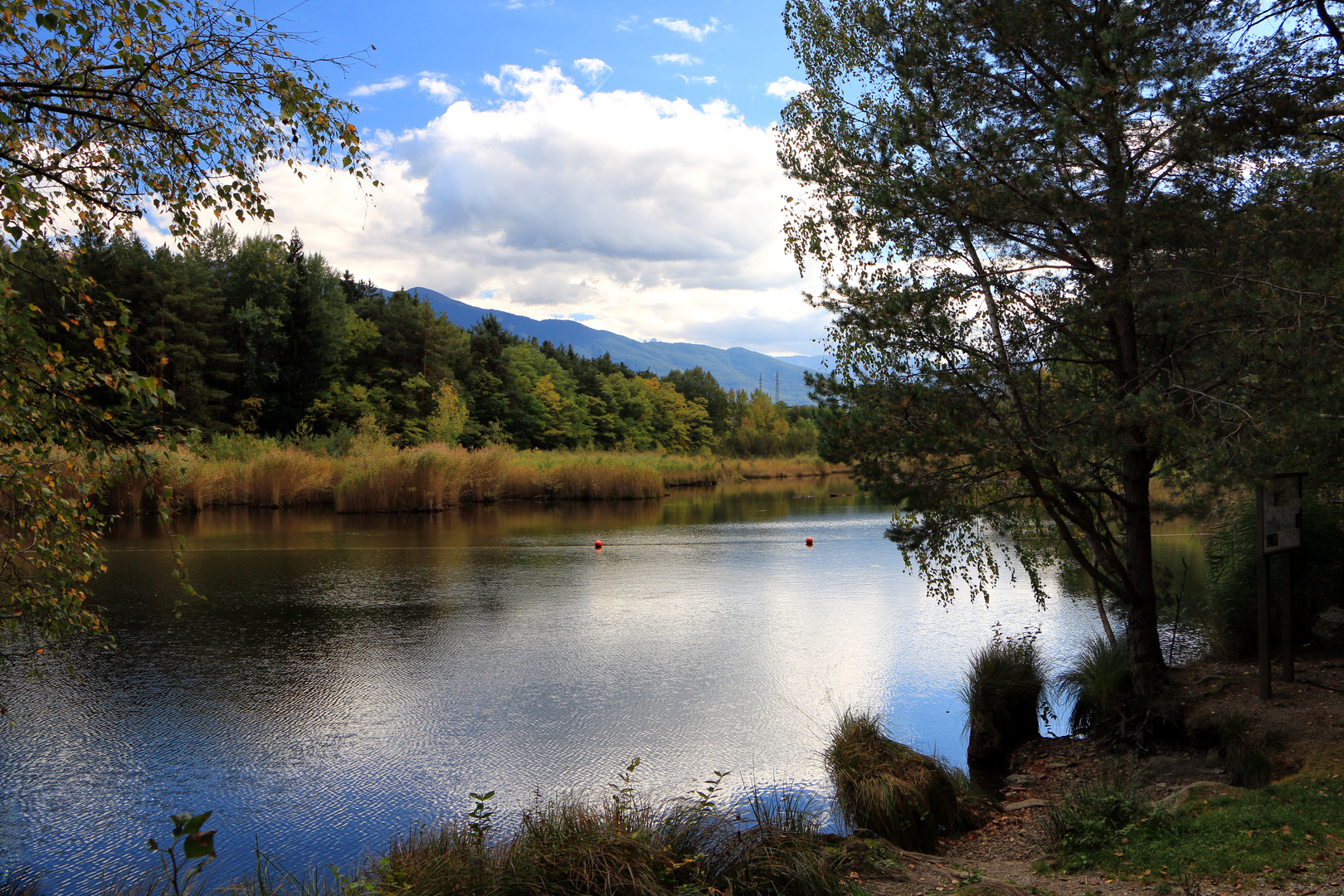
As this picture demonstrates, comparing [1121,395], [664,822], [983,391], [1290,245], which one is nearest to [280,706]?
[664,822]

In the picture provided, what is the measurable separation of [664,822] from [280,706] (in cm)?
506

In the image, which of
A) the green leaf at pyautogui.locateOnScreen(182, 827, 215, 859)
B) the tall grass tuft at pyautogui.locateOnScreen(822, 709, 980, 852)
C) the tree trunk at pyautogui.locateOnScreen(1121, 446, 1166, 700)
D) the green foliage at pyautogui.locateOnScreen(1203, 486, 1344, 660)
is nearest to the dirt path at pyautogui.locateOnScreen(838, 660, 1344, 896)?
the tall grass tuft at pyautogui.locateOnScreen(822, 709, 980, 852)

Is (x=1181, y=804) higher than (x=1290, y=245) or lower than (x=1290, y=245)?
lower

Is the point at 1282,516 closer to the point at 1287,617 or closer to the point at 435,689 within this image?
A: the point at 1287,617

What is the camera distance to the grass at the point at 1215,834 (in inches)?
155

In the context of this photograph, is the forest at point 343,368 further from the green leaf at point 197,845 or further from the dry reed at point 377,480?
the green leaf at point 197,845

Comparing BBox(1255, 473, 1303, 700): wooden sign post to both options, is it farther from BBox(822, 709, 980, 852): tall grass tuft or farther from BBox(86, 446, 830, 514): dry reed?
BBox(86, 446, 830, 514): dry reed

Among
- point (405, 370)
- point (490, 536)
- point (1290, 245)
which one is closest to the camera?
point (1290, 245)

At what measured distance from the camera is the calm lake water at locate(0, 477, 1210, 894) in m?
5.83

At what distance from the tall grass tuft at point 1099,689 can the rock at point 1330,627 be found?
1.69 metres

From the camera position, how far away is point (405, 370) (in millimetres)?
48562

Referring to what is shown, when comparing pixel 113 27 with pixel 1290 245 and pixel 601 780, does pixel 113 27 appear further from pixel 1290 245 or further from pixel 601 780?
pixel 1290 245

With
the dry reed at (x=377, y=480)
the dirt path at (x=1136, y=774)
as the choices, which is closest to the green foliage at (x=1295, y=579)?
the dirt path at (x=1136, y=774)

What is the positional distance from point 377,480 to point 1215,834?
26.6 metres
